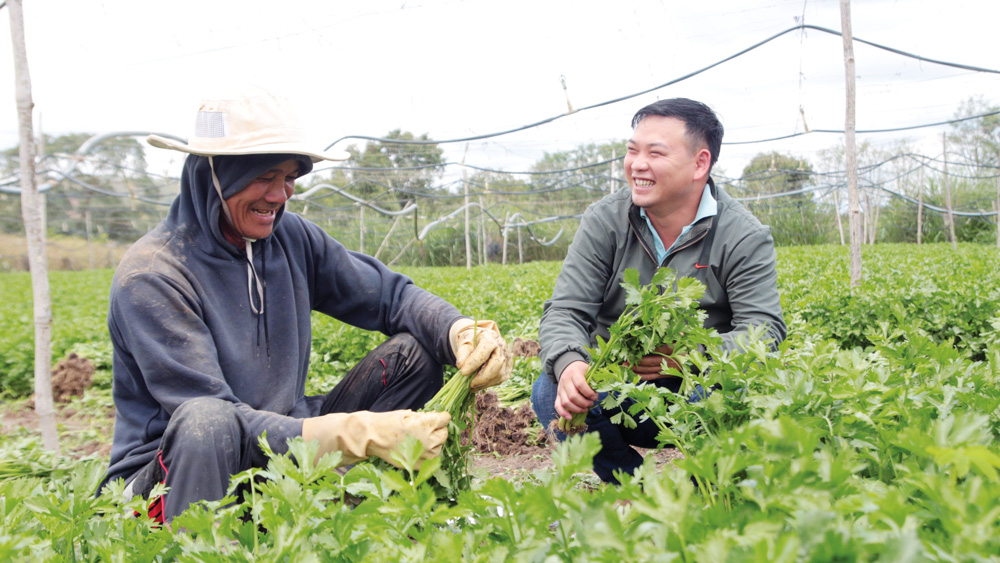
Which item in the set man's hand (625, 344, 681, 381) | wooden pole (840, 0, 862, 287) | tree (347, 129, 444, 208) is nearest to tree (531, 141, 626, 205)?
tree (347, 129, 444, 208)

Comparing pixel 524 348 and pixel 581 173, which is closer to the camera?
pixel 524 348

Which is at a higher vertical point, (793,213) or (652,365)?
(652,365)

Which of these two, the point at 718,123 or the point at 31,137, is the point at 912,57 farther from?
the point at 31,137

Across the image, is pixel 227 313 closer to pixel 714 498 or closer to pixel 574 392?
pixel 574 392

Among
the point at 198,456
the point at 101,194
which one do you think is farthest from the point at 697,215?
the point at 101,194

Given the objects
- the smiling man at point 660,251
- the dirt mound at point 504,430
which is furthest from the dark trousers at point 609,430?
the dirt mound at point 504,430

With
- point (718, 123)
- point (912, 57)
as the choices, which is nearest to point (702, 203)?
point (718, 123)

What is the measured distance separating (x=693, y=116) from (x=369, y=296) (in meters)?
1.63

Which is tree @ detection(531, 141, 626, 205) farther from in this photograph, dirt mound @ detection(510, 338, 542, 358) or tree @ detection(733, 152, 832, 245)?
dirt mound @ detection(510, 338, 542, 358)

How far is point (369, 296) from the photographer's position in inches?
119

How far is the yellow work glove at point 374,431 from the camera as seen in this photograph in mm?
1973

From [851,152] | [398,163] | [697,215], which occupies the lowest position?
[697,215]

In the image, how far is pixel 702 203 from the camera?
9.14 ft

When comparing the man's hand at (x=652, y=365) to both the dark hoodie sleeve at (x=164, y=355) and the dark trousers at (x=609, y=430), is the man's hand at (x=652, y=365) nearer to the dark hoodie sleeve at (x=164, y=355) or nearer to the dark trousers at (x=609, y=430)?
the dark trousers at (x=609, y=430)
